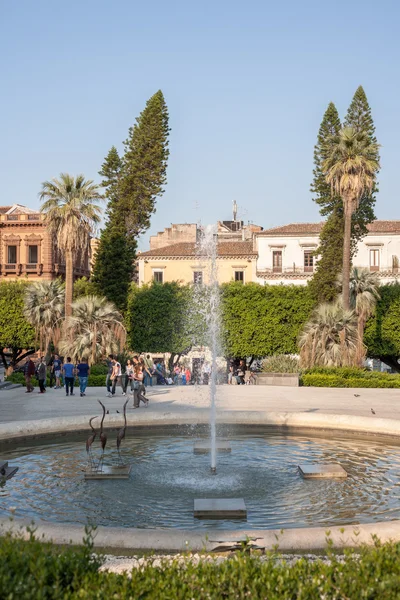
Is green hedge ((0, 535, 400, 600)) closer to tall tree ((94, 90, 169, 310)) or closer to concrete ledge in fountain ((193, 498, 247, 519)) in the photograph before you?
concrete ledge in fountain ((193, 498, 247, 519))

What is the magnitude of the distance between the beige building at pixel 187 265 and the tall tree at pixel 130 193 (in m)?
15.8

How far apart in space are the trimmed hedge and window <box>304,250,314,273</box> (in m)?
32.9

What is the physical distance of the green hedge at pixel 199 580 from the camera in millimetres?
4426

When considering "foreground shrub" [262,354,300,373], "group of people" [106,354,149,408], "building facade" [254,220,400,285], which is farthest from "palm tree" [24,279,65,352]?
"building facade" [254,220,400,285]

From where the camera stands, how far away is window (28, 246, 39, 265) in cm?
6325

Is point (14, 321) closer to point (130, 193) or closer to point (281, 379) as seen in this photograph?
point (130, 193)

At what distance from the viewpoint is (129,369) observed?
77.0 feet

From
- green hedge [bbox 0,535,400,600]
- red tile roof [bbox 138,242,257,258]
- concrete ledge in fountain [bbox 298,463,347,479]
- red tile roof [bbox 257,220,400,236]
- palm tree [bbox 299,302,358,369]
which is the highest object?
red tile roof [bbox 257,220,400,236]

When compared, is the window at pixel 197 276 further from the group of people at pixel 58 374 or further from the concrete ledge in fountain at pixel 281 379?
the group of people at pixel 58 374

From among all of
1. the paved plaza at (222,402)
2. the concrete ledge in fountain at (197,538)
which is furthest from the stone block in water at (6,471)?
the paved plaza at (222,402)

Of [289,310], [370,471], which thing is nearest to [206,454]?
[370,471]

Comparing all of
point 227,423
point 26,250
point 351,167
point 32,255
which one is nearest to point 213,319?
point 227,423

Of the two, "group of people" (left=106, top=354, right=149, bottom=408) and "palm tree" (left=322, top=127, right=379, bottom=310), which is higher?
"palm tree" (left=322, top=127, right=379, bottom=310)

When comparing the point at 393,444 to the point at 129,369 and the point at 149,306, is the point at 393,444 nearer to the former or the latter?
the point at 129,369
